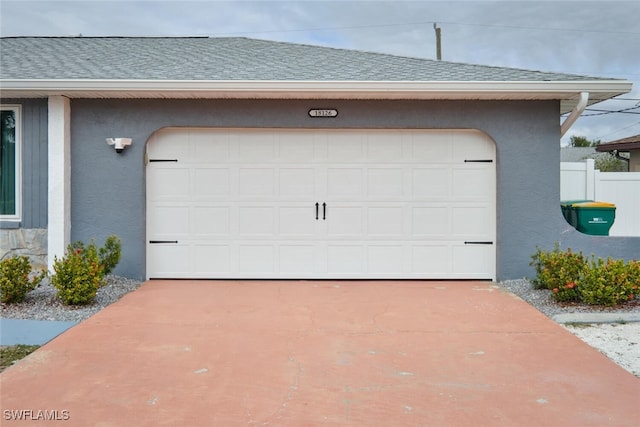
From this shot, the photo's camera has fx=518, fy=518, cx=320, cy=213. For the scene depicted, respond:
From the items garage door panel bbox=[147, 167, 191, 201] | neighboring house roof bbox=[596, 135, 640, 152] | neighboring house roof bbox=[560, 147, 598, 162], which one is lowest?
garage door panel bbox=[147, 167, 191, 201]

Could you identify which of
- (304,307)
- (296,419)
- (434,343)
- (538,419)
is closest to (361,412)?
(296,419)

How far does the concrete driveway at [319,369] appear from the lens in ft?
11.2

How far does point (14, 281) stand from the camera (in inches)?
237

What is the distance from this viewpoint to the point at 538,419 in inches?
130

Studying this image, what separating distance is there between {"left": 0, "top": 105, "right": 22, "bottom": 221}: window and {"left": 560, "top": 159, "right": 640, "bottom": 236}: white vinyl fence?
887 cm

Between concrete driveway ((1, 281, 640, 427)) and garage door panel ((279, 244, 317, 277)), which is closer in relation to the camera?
concrete driveway ((1, 281, 640, 427))

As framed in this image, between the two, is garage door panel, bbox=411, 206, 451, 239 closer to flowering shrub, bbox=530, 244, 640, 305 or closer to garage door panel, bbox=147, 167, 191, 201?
flowering shrub, bbox=530, 244, 640, 305

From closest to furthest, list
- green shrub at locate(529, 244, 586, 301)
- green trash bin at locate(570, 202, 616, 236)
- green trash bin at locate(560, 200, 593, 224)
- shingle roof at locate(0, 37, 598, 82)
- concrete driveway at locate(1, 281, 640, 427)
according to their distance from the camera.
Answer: concrete driveway at locate(1, 281, 640, 427) → green shrub at locate(529, 244, 586, 301) → shingle roof at locate(0, 37, 598, 82) → green trash bin at locate(570, 202, 616, 236) → green trash bin at locate(560, 200, 593, 224)

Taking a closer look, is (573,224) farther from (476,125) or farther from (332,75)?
(332,75)

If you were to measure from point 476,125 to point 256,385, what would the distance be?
5299 millimetres

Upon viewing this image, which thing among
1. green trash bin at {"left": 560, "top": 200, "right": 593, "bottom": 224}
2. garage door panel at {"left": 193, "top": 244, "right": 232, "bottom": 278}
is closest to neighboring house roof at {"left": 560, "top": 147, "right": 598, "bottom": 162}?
green trash bin at {"left": 560, "top": 200, "right": 593, "bottom": 224}

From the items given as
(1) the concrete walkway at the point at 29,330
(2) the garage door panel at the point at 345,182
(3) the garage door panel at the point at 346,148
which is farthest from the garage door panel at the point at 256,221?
(1) the concrete walkway at the point at 29,330

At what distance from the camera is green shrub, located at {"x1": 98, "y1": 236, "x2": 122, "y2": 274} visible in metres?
6.98

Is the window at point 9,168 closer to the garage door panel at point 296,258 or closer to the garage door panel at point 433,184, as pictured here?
the garage door panel at point 296,258
